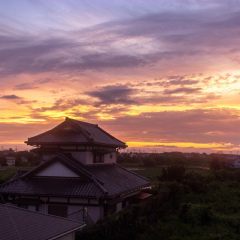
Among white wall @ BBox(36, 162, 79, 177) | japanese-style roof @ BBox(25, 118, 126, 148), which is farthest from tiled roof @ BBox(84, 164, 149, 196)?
japanese-style roof @ BBox(25, 118, 126, 148)

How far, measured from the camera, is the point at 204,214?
17.6 meters

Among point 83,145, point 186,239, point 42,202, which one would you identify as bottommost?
point 186,239

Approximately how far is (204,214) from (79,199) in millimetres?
7496

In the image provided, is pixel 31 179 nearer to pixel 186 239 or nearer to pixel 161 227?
pixel 161 227

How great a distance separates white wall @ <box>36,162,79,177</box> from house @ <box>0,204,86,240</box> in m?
7.55

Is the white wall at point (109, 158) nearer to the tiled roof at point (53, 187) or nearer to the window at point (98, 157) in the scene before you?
the window at point (98, 157)

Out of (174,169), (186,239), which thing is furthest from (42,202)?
(174,169)

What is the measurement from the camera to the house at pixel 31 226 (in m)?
7.90

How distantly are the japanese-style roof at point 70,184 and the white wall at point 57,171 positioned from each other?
0.60 feet

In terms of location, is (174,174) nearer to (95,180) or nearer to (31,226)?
(95,180)

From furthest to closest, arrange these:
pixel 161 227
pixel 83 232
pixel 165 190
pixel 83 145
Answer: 1. pixel 165 190
2. pixel 83 145
3. pixel 161 227
4. pixel 83 232

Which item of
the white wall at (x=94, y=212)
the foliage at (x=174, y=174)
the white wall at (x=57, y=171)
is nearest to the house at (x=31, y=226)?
the white wall at (x=94, y=212)

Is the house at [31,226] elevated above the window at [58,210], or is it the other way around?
the house at [31,226]

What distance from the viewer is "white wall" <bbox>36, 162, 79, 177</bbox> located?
1735cm
